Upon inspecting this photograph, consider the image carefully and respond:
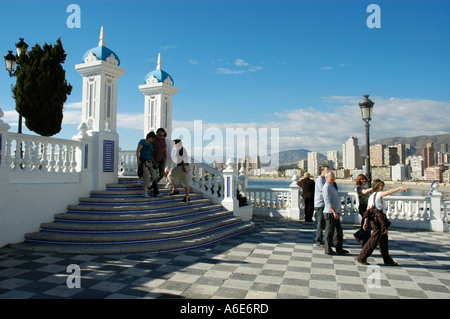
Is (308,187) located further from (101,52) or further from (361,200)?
(101,52)

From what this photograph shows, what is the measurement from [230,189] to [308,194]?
10.1ft

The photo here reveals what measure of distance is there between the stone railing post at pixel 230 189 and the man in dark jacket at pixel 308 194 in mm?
2800

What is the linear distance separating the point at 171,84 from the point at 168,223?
672 cm

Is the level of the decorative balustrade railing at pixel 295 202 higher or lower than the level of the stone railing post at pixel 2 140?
lower

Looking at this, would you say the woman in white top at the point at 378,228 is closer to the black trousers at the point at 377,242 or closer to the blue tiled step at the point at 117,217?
the black trousers at the point at 377,242

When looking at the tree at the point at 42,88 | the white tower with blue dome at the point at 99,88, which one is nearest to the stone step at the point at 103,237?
the white tower with blue dome at the point at 99,88

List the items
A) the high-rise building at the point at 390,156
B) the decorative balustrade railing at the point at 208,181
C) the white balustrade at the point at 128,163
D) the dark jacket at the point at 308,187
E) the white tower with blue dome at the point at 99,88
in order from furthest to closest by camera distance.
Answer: the high-rise building at the point at 390,156
the white balustrade at the point at 128,163
the dark jacket at the point at 308,187
the decorative balustrade railing at the point at 208,181
the white tower with blue dome at the point at 99,88

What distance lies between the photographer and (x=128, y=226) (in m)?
6.72

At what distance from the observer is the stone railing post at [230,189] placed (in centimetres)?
998

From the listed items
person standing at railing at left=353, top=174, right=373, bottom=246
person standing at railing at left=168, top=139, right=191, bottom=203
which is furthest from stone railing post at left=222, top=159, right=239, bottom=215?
person standing at railing at left=353, top=174, right=373, bottom=246

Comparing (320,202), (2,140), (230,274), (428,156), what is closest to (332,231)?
(320,202)

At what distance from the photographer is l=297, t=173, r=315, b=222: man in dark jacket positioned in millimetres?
11141

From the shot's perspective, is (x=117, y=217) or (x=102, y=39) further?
(x=102, y=39)
